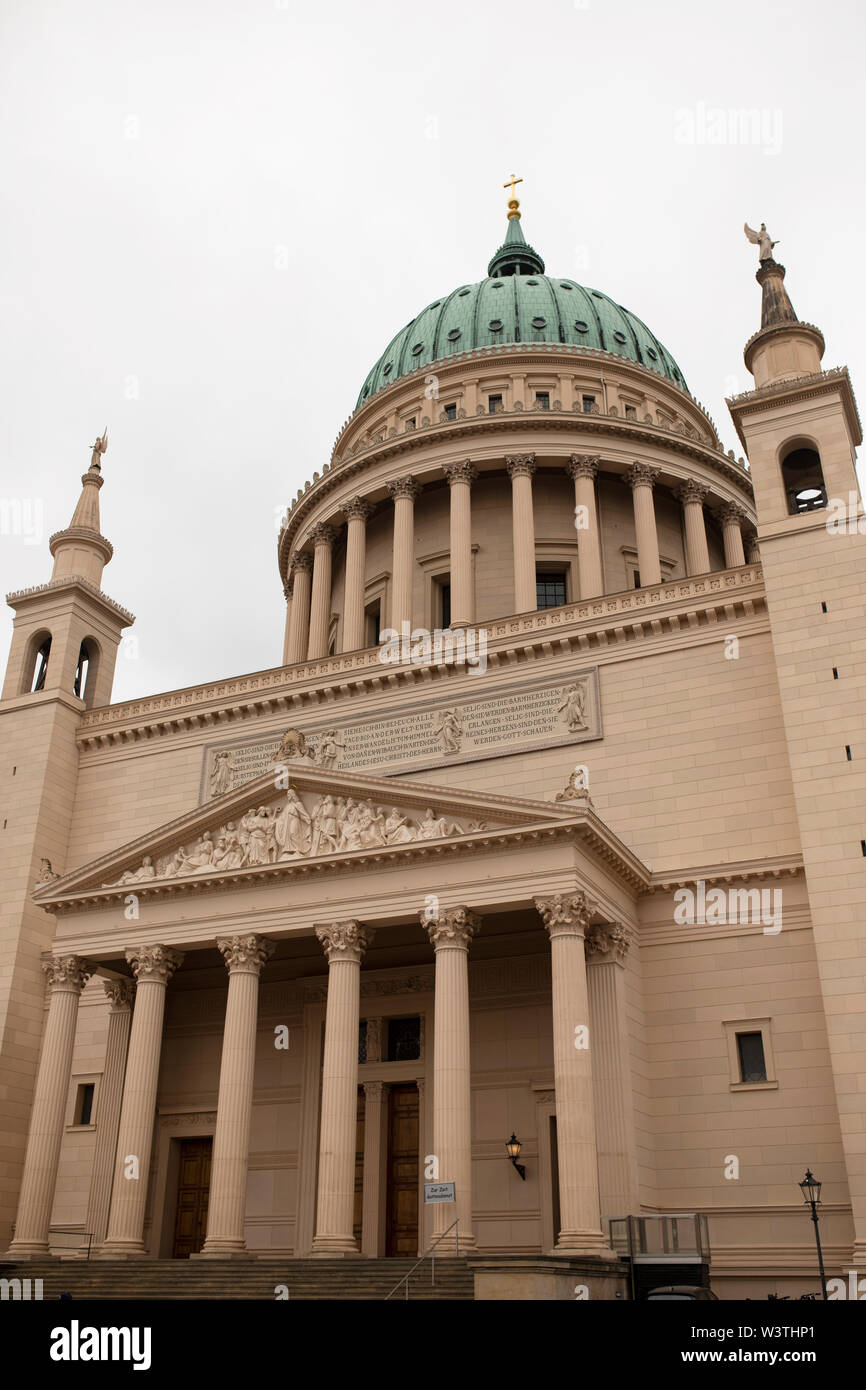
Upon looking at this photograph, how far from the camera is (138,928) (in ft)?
101

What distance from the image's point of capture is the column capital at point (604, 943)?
27469 mm

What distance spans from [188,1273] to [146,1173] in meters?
3.75

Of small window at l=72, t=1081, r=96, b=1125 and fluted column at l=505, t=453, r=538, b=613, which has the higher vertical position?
fluted column at l=505, t=453, r=538, b=613

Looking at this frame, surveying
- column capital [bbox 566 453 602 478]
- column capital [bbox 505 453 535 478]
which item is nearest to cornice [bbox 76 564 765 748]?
column capital [bbox 505 453 535 478]

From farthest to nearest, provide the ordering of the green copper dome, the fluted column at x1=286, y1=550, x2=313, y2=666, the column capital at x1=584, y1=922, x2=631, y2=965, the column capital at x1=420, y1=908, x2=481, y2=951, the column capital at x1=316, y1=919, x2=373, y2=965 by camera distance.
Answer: the green copper dome < the fluted column at x1=286, y1=550, x2=313, y2=666 < the column capital at x1=316, y1=919, x2=373, y2=965 < the column capital at x1=584, y1=922, x2=631, y2=965 < the column capital at x1=420, y1=908, x2=481, y2=951

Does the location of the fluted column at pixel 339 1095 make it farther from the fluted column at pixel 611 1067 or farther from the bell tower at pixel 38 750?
the bell tower at pixel 38 750

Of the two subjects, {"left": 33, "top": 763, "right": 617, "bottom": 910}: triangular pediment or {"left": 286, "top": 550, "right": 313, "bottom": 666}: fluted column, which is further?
{"left": 286, "top": 550, "right": 313, "bottom": 666}: fluted column

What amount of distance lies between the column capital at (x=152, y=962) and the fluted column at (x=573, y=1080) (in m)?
10.0

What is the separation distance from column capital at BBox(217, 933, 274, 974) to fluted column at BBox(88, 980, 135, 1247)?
5148 millimetres

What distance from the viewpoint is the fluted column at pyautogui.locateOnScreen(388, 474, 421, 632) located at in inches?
1877

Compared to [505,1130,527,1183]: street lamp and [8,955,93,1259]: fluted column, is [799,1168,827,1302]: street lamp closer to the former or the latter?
[505,1130,527,1183]: street lamp

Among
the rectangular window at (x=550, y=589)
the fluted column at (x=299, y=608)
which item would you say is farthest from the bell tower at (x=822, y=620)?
the fluted column at (x=299, y=608)

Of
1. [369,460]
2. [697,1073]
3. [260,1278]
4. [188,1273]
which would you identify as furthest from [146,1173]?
[369,460]

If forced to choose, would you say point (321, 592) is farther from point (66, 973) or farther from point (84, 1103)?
point (66, 973)
